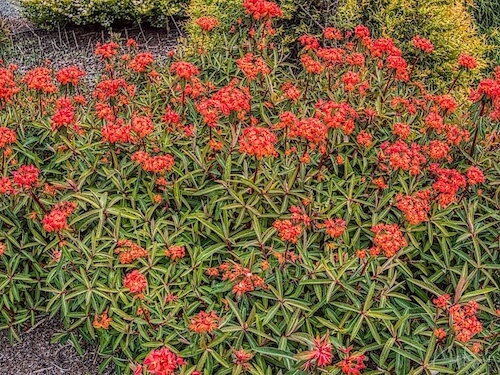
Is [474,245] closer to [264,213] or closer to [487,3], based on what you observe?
[264,213]

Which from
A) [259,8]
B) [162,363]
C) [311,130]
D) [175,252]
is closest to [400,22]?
[259,8]

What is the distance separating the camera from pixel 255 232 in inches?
100

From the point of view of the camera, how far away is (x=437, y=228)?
259cm

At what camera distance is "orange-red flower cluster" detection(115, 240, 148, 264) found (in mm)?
2291

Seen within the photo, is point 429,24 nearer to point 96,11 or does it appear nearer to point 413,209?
point 413,209

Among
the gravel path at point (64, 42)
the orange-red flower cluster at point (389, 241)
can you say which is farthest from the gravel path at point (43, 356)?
the gravel path at point (64, 42)

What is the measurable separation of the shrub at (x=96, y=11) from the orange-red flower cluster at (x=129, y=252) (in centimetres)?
405

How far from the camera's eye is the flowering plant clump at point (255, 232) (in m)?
2.27

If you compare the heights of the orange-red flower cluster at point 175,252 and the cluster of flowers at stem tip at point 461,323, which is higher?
the orange-red flower cluster at point 175,252

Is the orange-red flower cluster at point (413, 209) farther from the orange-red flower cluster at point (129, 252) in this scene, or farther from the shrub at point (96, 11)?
the shrub at point (96, 11)

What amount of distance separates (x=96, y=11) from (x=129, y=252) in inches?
168

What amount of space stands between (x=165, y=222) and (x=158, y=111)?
38.0 inches

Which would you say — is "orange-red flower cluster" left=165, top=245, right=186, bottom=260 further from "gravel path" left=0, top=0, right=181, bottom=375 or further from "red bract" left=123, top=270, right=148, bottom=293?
"gravel path" left=0, top=0, right=181, bottom=375

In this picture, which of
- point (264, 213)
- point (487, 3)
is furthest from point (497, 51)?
point (264, 213)
